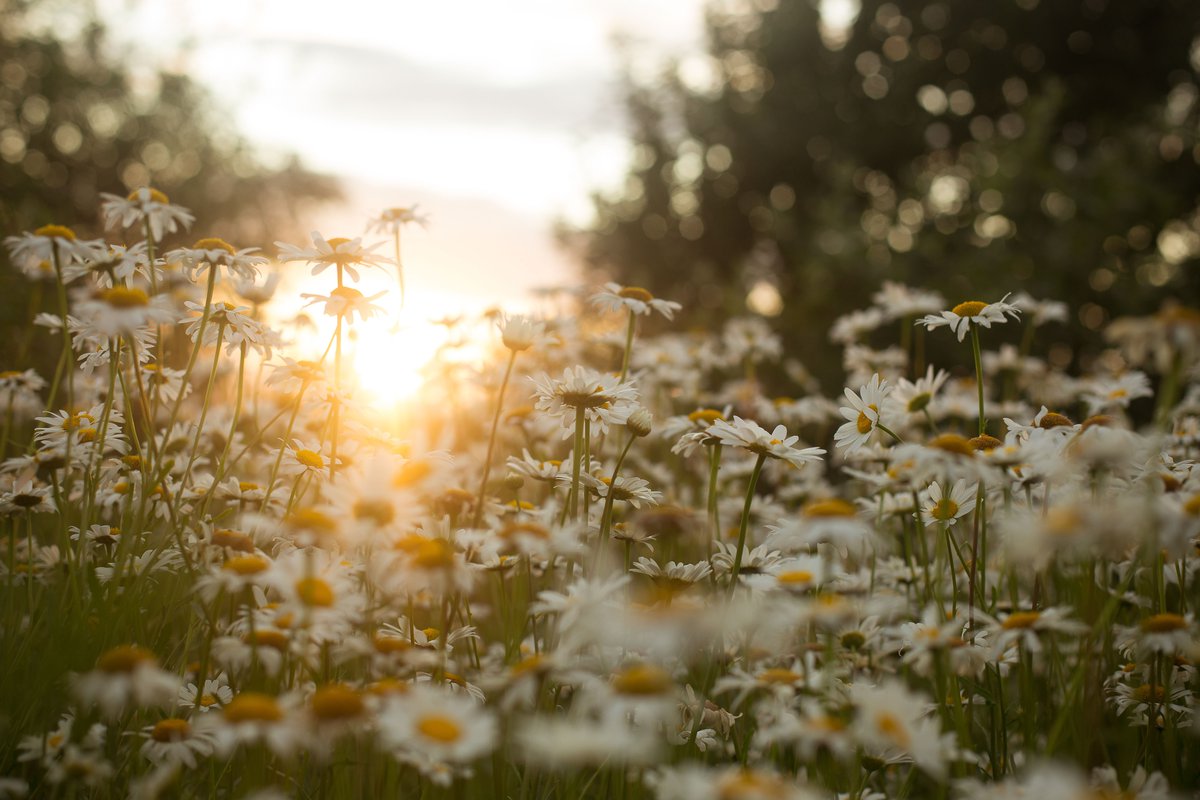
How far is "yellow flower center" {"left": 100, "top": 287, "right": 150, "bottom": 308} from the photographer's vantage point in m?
2.21

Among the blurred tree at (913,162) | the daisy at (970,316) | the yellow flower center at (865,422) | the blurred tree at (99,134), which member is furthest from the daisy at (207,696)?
the blurred tree at (99,134)

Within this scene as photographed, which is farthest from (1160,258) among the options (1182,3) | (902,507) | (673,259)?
(902,507)

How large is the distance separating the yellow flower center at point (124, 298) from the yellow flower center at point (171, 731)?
1.02 m

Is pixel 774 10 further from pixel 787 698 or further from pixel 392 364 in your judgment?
pixel 787 698

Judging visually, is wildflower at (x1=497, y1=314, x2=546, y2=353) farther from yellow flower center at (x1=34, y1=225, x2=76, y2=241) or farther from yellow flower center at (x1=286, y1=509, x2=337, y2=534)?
yellow flower center at (x1=34, y1=225, x2=76, y2=241)

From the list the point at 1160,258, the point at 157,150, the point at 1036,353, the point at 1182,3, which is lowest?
the point at 1036,353

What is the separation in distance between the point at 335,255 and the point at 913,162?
770 inches

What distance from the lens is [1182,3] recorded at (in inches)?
713

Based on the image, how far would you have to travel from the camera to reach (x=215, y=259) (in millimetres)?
2688

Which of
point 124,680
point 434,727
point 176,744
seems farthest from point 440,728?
point 176,744

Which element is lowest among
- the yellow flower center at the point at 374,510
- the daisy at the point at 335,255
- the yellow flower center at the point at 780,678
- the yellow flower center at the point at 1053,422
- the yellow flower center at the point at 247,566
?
the yellow flower center at the point at 780,678

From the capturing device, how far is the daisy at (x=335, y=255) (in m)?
2.83

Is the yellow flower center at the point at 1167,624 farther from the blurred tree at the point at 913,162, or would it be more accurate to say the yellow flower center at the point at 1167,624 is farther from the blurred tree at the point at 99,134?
the blurred tree at the point at 99,134

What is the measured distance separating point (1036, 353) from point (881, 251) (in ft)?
9.20
